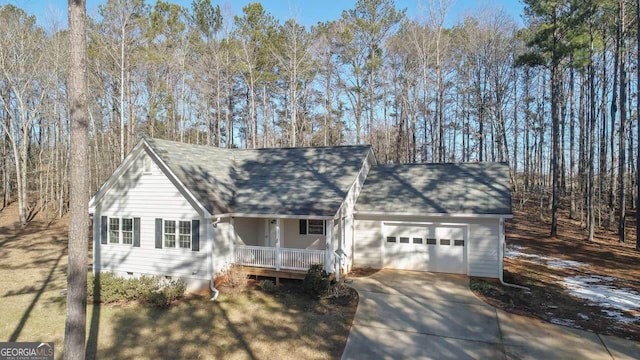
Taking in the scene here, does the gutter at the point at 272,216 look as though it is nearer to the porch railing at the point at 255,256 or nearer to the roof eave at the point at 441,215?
the porch railing at the point at 255,256

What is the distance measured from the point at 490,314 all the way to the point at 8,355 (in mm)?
11237

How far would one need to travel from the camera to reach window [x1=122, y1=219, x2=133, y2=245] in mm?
12570

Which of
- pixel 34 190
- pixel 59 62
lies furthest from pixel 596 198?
pixel 34 190

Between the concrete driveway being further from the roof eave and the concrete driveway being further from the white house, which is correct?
the roof eave

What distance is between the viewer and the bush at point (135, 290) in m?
10.6

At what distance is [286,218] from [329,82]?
21.4 metres

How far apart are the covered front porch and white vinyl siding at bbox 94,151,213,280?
150cm

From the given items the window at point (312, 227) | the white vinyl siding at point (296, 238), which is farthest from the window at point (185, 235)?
the window at point (312, 227)

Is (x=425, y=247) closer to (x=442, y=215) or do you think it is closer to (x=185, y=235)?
(x=442, y=215)

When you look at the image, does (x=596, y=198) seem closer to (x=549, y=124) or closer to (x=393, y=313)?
(x=549, y=124)

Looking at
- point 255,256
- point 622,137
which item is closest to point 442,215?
point 255,256

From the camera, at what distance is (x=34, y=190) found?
34.3 m

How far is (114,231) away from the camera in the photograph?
1279cm

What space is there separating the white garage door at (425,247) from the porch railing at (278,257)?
10.8 feet
